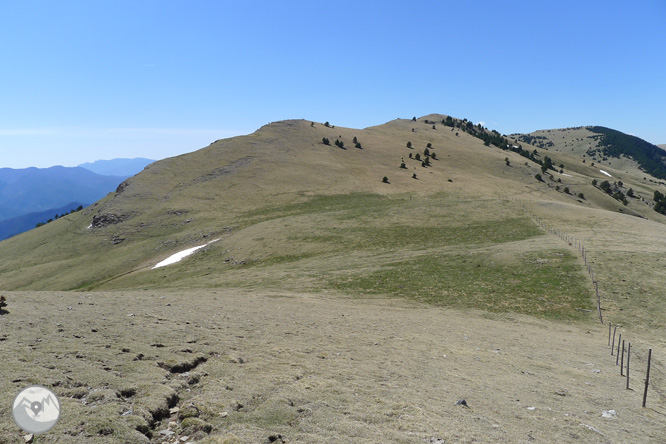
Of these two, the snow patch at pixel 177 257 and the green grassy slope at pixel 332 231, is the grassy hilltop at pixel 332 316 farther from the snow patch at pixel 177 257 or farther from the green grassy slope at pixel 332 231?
the snow patch at pixel 177 257

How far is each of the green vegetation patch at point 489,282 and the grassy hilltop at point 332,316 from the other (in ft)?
0.66

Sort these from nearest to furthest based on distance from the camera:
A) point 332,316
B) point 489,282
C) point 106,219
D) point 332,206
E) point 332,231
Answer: point 332,316 < point 489,282 < point 332,231 < point 332,206 < point 106,219

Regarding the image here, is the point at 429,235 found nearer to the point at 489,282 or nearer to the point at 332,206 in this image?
the point at 489,282

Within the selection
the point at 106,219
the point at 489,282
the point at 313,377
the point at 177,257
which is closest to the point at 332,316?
the point at 313,377

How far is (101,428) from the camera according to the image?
8172 mm

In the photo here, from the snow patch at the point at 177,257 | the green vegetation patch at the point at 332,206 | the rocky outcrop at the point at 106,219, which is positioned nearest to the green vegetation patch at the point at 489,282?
the green vegetation patch at the point at 332,206

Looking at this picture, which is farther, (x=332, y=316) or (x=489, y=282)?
(x=489, y=282)

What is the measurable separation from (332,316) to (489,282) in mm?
17888

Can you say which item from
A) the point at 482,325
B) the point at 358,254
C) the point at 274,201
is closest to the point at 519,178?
the point at 274,201

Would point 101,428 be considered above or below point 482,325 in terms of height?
above

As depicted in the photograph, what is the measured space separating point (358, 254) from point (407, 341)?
26.9 meters

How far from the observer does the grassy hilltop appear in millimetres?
10328

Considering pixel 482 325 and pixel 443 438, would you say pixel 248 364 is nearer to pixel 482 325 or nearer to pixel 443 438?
pixel 443 438

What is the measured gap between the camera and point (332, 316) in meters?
25.4
